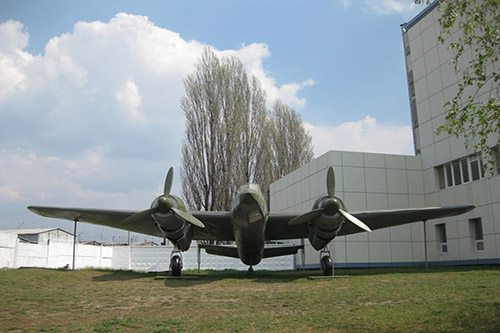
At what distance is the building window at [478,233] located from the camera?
927 inches

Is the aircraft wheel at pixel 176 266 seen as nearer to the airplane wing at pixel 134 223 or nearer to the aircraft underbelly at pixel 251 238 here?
the airplane wing at pixel 134 223

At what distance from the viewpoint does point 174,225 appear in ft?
51.5

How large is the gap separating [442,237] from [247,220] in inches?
661

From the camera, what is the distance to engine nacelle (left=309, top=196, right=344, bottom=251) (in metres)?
15.2

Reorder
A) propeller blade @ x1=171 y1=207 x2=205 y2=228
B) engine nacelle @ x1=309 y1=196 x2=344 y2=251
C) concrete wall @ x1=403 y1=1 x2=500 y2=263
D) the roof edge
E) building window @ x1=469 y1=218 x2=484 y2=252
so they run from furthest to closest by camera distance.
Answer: the roof edge, building window @ x1=469 y1=218 x2=484 y2=252, concrete wall @ x1=403 y1=1 x2=500 y2=263, engine nacelle @ x1=309 y1=196 x2=344 y2=251, propeller blade @ x1=171 y1=207 x2=205 y2=228

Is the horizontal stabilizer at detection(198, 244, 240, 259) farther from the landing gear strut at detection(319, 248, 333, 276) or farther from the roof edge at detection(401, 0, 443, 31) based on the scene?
the roof edge at detection(401, 0, 443, 31)

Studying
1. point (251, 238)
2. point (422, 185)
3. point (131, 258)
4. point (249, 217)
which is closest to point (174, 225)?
point (249, 217)

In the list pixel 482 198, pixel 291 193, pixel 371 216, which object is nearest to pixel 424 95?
pixel 482 198

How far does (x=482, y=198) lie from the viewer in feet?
75.7

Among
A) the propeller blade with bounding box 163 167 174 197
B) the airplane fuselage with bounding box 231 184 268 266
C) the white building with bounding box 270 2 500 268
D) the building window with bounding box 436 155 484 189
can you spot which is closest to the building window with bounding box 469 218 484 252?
the white building with bounding box 270 2 500 268

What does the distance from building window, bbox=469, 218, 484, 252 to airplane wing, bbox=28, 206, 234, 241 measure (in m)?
14.3

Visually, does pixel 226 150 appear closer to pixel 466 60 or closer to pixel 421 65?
pixel 421 65

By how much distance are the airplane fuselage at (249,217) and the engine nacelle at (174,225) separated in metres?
1.99

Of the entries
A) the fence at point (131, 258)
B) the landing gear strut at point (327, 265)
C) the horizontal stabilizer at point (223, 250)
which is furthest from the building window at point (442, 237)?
the horizontal stabilizer at point (223, 250)
